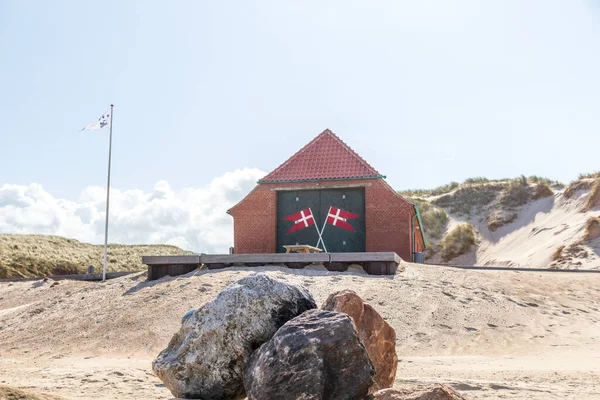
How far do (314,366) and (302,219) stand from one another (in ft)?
64.9

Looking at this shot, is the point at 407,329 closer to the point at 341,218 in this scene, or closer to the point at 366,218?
the point at 366,218

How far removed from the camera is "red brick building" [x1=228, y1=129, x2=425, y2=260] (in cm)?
2450

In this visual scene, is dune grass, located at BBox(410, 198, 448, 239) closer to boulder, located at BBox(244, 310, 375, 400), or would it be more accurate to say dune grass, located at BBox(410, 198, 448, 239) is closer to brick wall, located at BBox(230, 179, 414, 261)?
brick wall, located at BBox(230, 179, 414, 261)

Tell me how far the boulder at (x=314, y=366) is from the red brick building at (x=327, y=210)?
18.7 meters

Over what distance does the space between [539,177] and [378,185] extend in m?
29.8

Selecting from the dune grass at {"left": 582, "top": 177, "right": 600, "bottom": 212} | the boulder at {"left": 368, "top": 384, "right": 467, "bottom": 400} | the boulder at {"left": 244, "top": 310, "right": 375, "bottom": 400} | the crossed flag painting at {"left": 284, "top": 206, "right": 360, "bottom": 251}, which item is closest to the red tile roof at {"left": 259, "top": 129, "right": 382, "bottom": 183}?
the crossed flag painting at {"left": 284, "top": 206, "right": 360, "bottom": 251}

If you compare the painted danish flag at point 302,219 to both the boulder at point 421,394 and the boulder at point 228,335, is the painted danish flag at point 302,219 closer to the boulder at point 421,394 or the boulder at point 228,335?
the boulder at point 228,335

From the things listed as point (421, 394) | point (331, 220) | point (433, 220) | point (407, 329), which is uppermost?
point (433, 220)

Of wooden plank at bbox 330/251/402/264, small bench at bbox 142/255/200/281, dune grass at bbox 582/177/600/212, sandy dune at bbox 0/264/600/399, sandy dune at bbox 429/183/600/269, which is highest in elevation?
dune grass at bbox 582/177/600/212

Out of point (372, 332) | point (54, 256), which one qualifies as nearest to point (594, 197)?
point (54, 256)

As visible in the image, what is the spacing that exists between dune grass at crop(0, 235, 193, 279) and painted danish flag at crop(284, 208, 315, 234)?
15.0 metres

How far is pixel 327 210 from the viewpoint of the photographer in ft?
82.5

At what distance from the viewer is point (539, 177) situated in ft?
162

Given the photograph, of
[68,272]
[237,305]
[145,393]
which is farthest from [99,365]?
[68,272]
